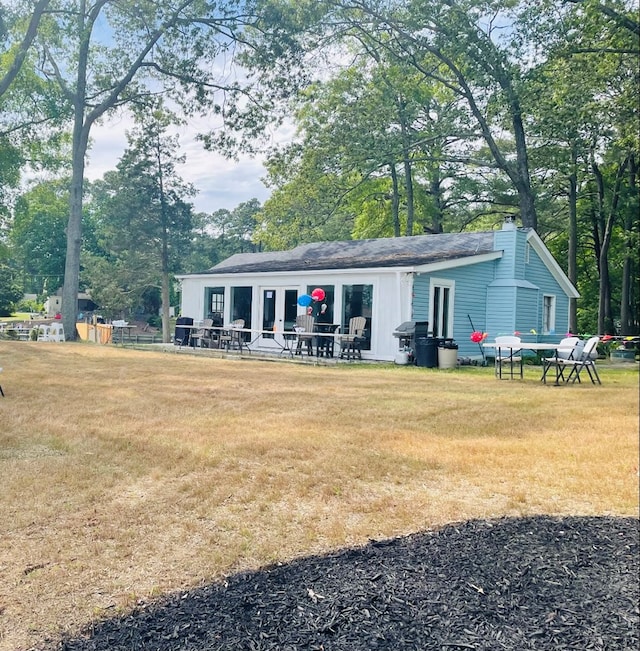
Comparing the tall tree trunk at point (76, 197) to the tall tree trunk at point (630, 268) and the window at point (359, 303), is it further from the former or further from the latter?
the tall tree trunk at point (630, 268)

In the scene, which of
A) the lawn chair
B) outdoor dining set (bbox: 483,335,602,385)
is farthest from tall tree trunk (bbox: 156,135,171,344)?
outdoor dining set (bbox: 483,335,602,385)

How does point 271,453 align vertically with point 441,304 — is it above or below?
below

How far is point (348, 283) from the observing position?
206cm

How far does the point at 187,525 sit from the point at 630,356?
5.15ft

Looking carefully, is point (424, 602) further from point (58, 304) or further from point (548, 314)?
point (58, 304)

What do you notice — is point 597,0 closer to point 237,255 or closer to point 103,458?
point 237,255

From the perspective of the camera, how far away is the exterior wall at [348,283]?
2.03 meters

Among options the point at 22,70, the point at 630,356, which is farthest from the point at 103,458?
the point at 630,356

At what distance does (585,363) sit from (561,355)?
0.08 meters

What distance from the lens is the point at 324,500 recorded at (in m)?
1.96

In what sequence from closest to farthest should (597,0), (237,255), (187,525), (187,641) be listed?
(187,641)
(187,525)
(597,0)
(237,255)

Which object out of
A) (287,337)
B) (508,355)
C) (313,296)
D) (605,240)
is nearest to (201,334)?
(287,337)

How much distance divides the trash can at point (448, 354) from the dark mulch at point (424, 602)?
24.2 inches

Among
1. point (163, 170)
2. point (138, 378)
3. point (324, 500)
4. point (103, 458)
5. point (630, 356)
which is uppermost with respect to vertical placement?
point (163, 170)
